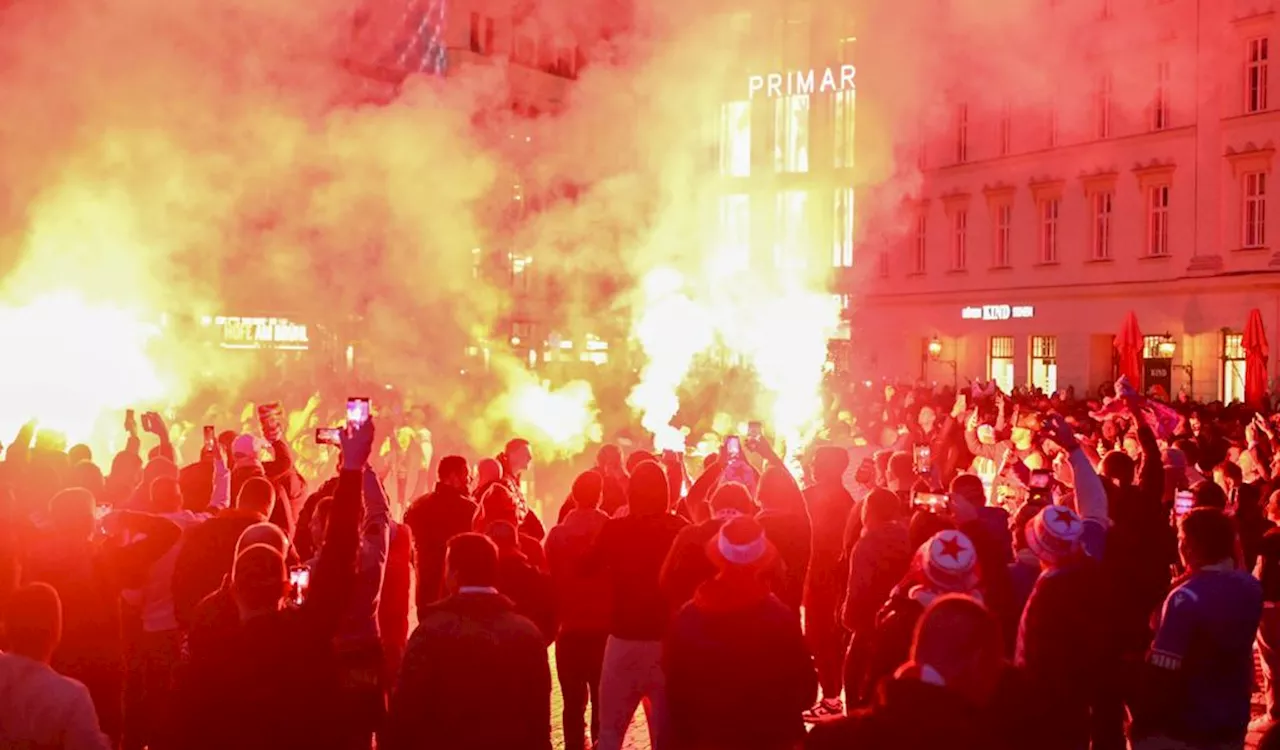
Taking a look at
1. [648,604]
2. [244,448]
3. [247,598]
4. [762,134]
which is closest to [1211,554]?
[648,604]

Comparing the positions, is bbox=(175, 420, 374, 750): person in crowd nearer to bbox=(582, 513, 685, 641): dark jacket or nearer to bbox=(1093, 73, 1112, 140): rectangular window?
bbox=(582, 513, 685, 641): dark jacket

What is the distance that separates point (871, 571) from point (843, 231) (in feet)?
114

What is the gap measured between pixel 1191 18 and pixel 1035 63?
188 inches

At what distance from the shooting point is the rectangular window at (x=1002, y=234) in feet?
127

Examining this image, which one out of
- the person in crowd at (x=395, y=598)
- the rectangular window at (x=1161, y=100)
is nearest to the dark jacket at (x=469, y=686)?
the person in crowd at (x=395, y=598)

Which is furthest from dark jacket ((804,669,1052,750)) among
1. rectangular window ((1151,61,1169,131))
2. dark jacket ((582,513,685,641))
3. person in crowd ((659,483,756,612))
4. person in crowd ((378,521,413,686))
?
rectangular window ((1151,61,1169,131))

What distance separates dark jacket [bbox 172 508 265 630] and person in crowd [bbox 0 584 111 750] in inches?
61.0

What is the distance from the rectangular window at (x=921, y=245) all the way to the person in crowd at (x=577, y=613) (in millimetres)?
34451

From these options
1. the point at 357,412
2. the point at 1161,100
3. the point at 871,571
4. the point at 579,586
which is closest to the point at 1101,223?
the point at 1161,100

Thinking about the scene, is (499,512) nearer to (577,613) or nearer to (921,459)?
(577,613)

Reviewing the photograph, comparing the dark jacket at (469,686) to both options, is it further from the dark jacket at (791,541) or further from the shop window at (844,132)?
the shop window at (844,132)

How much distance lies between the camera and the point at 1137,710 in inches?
209

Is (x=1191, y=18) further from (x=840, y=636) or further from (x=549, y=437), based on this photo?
(x=840, y=636)

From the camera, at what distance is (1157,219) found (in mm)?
34344
